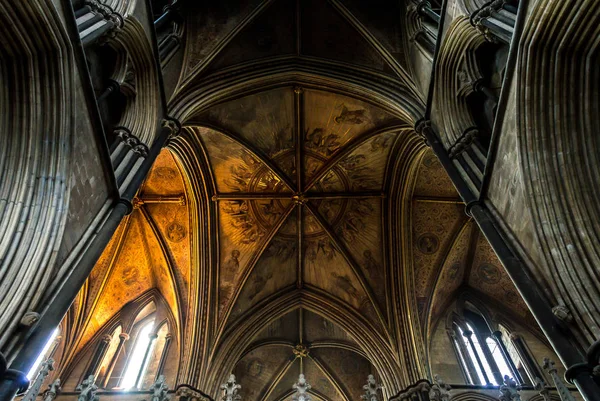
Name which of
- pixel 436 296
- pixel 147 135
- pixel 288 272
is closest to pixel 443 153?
pixel 147 135

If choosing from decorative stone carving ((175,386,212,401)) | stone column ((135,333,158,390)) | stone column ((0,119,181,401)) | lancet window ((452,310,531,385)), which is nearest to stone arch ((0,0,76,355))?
stone column ((0,119,181,401))

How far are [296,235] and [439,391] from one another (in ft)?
20.7

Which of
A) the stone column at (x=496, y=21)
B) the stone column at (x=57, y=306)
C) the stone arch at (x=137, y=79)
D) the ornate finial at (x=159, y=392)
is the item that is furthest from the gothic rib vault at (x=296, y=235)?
the stone column at (x=57, y=306)

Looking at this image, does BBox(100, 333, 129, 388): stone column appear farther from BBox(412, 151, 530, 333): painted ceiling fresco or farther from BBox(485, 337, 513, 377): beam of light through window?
BBox(485, 337, 513, 377): beam of light through window

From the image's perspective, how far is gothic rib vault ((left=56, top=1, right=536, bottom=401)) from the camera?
1228 centimetres

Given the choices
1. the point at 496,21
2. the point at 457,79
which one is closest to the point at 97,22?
the point at 496,21

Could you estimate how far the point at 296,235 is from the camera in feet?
48.6

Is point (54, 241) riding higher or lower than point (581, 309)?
higher

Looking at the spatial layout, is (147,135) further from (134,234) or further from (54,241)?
(134,234)

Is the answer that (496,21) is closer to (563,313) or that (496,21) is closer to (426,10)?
(426,10)

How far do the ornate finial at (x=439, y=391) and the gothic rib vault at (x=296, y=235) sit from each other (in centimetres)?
92

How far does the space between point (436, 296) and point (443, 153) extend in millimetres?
6403

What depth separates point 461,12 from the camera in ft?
25.9

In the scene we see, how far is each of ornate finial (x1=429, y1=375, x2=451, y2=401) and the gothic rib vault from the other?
0.92 metres
